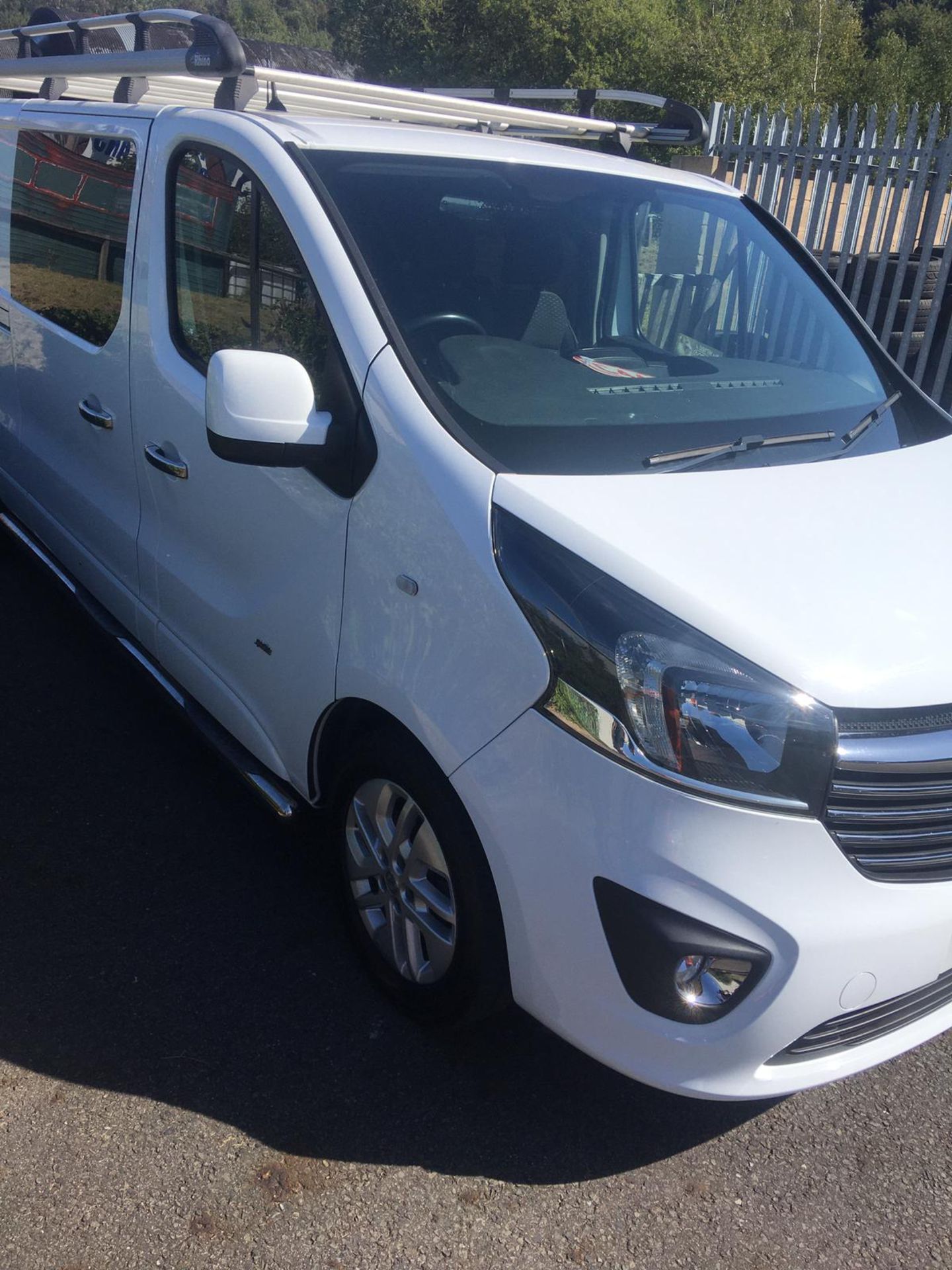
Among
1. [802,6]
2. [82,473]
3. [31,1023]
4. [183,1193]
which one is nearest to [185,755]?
[82,473]

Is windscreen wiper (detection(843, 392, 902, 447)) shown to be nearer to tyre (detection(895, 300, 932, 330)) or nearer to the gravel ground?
the gravel ground

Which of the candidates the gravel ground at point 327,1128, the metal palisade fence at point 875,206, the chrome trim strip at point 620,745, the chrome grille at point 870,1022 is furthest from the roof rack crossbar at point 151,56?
the metal palisade fence at point 875,206

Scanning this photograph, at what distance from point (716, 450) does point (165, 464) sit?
152cm

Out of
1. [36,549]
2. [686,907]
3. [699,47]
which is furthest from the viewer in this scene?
[699,47]

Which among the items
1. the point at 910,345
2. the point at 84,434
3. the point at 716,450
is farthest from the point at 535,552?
the point at 910,345

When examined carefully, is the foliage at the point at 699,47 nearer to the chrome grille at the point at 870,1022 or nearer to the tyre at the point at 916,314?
the tyre at the point at 916,314

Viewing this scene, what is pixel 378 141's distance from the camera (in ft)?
9.24

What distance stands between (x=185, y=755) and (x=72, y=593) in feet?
2.46

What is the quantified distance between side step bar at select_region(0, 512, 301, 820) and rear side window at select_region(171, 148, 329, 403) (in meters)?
0.98

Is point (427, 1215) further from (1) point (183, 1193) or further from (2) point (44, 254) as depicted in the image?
(2) point (44, 254)

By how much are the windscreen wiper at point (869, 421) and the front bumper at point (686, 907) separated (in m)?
1.20

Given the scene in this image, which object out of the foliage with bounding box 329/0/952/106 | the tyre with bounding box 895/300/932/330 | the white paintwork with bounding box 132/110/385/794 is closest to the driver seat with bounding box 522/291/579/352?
the white paintwork with bounding box 132/110/385/794

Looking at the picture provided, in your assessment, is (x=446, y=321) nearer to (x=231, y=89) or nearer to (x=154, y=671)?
(x=231, y=89)

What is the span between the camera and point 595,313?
9.83ft
